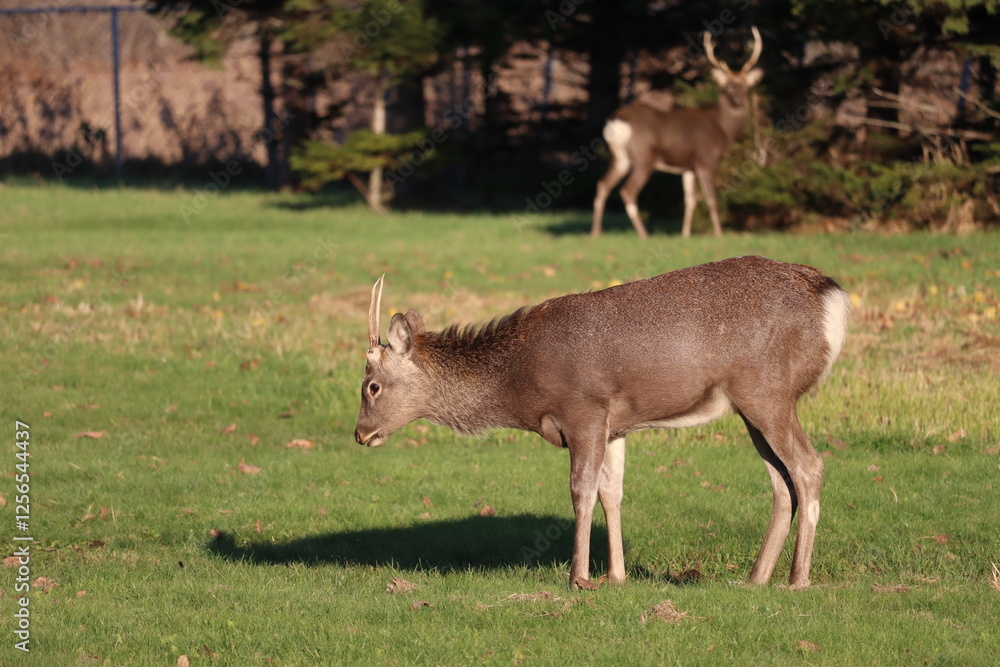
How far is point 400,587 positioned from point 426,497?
227cm

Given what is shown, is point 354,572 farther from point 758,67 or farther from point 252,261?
point 758,67

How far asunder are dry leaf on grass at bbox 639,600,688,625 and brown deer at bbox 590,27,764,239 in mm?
14997

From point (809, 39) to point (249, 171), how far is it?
18.7 meters

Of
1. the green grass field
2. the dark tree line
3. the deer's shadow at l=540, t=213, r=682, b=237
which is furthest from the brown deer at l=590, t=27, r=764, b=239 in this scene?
the green grass field

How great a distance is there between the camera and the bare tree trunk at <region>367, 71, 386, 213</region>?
83.9 feet

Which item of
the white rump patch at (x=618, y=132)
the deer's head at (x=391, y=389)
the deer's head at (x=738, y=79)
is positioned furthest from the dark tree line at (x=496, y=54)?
the deer's head at (x=391, y=389)

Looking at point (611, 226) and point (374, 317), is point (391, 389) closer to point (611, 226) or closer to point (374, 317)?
point (374, 317)

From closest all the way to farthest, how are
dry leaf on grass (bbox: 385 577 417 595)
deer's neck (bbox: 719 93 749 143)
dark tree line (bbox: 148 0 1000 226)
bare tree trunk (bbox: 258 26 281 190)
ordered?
dry leaf on grass (bbox: 385 577 417 595) → deer's neck (bbox: 719 93 749 143) → dark tree line (bbox: 148 0 1000 226) → bare tree trunk (bbox: 258 26 281 190)

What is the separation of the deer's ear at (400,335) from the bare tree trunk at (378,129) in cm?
1911

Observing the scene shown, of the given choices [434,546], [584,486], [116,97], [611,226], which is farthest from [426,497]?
[116,97]

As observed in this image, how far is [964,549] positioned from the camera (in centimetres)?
700

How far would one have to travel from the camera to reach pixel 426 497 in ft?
27.9

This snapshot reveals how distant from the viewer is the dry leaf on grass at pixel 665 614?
541 cm

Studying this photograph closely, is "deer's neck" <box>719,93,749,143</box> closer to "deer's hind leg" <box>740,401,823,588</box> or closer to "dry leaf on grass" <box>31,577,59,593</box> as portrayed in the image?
"deer's hind leg" <box>740,401,823,588</box>
